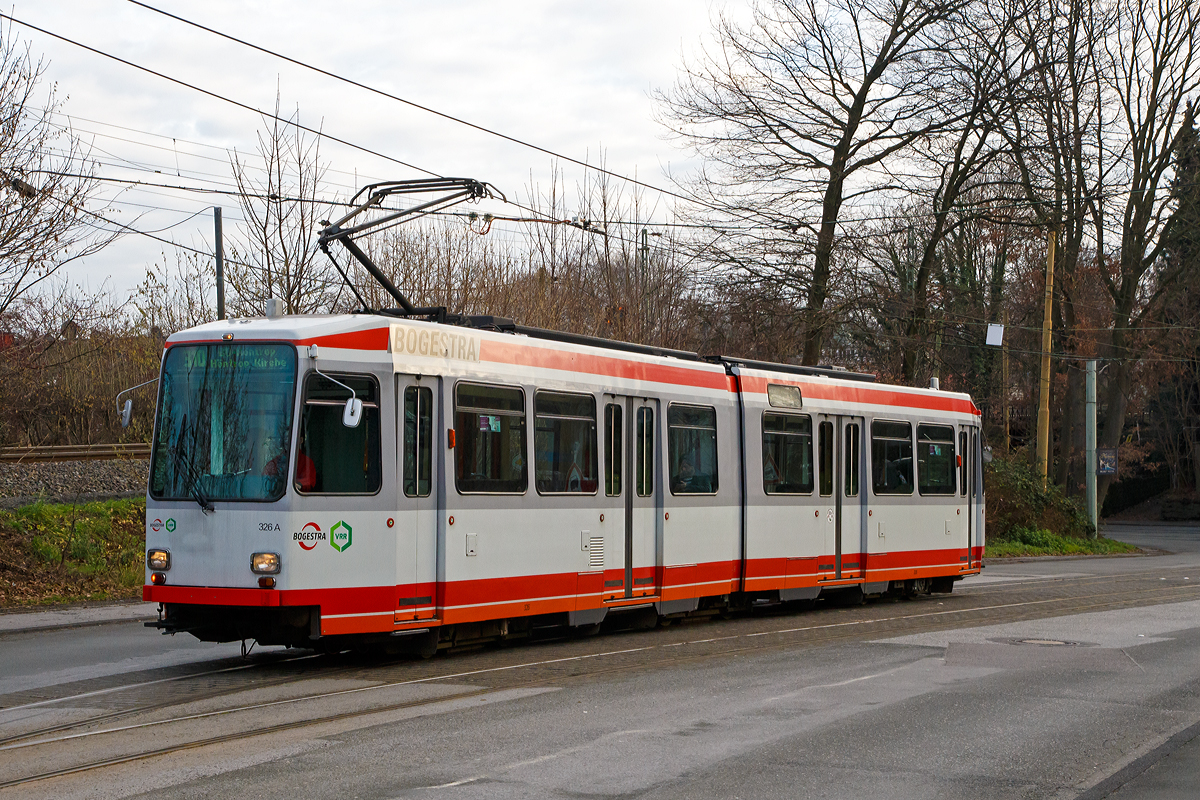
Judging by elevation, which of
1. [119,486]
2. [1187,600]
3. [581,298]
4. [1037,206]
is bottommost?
[1187,600]

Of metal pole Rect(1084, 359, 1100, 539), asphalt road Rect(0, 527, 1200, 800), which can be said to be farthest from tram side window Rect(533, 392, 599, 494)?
metal pole Rect(1084, 359, 1100, 539)

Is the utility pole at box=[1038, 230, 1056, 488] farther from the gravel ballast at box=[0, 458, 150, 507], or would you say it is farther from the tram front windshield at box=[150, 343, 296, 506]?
the tram front windshield at box=[150, 343, 296, 506]

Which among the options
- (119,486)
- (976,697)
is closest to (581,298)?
(119,486)

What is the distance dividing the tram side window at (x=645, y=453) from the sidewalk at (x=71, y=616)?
21.3 ft

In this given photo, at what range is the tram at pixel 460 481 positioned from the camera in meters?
11.1

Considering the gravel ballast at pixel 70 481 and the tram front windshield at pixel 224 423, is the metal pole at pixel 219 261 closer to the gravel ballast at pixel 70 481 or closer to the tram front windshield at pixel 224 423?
the gravel ballast at pixel 70 481

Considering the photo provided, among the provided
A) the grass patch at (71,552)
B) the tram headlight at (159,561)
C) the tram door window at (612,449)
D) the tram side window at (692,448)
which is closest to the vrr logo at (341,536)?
the tram headlight at (159,561)

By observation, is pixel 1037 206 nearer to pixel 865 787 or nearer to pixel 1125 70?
pixel 1125 70

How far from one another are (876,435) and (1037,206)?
1880 cm

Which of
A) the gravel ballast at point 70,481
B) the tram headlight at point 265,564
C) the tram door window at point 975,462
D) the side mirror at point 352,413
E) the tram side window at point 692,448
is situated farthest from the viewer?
the gravel ballast at point 70,481

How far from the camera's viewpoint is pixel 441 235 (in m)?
29.5

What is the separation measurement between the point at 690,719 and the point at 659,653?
12.8ft

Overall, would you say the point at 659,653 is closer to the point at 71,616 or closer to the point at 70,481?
the point at 71,616

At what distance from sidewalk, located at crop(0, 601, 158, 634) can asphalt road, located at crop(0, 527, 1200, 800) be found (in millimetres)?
416
